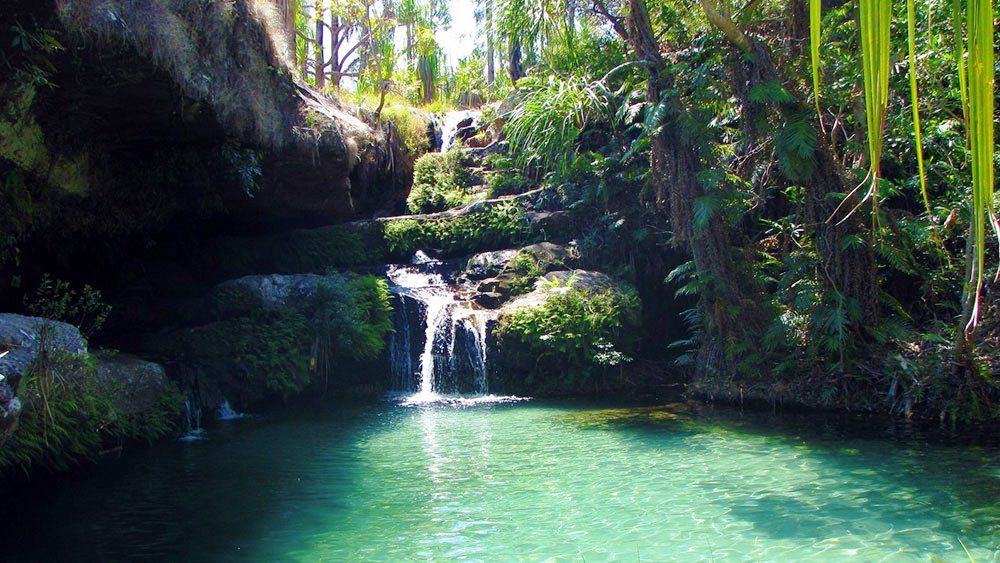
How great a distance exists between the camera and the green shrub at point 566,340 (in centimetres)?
1199

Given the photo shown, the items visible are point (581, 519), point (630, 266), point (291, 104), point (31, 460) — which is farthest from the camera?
point (630, 266)

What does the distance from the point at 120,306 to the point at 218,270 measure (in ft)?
6.58

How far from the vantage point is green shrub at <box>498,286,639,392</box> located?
472 inches

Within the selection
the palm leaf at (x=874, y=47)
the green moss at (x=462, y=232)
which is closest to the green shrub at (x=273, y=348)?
the green moss at (x=462, y=232)

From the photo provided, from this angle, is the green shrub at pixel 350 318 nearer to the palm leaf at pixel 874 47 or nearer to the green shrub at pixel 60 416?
the green shrub at pixel 60 416

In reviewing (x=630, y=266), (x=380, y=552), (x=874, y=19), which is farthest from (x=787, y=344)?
(x=874, y=19)

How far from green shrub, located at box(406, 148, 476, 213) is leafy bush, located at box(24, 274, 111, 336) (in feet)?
26.9

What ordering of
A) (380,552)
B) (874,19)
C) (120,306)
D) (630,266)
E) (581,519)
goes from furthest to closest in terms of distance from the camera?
(630,266) → (120,306) → (581,519) → (380,552) → (874,19)

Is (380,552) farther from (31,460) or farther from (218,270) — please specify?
(218,270)

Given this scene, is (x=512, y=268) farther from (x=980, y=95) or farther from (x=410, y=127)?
(x=980, y=95)

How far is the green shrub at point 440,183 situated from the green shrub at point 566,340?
19.6 feet

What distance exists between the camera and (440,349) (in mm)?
12602

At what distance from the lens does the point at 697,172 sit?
1065 cm

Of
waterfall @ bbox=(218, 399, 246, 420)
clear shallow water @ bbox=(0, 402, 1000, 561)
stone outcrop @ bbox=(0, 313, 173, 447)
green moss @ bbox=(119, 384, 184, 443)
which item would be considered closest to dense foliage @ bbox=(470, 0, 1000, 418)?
clear shallow water @ bbox=(0, 402, 1000, 561)
